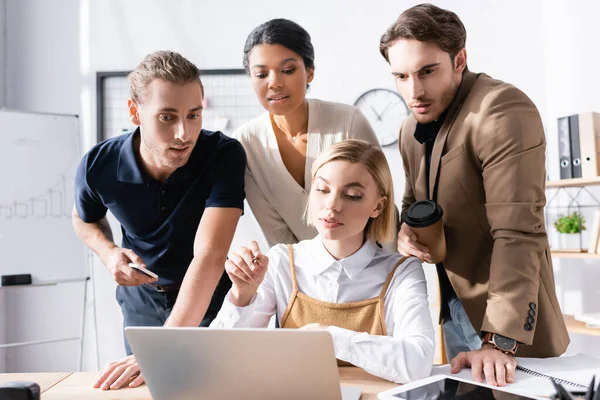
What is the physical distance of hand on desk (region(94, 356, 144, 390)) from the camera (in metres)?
1.15

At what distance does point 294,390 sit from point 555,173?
2.66 m

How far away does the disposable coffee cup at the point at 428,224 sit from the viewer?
138 cm

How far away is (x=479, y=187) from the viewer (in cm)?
148

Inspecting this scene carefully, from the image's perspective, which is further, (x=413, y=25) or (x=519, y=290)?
(x=413, y=25)

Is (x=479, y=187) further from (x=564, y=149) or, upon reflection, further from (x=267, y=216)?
(x=564, y=149)

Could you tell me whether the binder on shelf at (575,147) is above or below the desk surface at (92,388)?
above

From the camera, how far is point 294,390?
917mm

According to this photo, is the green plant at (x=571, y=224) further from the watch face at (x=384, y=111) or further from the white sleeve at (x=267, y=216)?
the white sleeve at (x=267, y=216)

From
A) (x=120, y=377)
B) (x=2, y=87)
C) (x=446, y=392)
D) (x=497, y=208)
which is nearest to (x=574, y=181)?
(x=497, y=208)

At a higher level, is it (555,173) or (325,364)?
(555,173)

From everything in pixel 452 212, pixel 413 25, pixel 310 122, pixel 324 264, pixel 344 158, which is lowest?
pixel 324 264

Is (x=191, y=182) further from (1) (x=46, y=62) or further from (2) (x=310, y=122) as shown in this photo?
(1) (x=46, y=62)

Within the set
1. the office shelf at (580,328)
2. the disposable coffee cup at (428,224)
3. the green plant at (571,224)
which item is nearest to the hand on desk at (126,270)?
the disposable coffee cup at (428,224)

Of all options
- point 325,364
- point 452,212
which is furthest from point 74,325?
point 325,364
